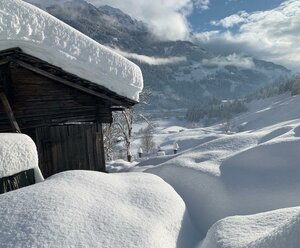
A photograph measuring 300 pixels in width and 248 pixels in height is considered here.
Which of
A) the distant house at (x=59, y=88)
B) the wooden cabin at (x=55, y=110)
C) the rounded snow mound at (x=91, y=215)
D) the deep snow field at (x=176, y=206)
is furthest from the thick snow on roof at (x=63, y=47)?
the rounded snow mound at (x=91, y=215)

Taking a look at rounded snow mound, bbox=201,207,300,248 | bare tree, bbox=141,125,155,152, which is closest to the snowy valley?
rounded snow mound, bbox=201,207,300,248

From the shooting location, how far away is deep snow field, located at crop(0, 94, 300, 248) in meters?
2.77

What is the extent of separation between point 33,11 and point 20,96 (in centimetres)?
201

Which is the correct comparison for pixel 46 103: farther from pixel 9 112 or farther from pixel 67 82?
pixel 9 112

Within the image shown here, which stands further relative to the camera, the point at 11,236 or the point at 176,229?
the point at 176,229

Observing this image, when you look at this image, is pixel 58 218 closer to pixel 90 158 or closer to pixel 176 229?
pixel 176 229

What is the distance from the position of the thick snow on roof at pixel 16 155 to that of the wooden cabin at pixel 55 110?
5.74ft

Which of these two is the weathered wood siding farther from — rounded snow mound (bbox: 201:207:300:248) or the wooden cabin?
rounded snow mound (bbox: 201:207:300:248)

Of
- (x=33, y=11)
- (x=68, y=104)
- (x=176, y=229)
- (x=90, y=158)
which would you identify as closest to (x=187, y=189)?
(x=176, y=229)

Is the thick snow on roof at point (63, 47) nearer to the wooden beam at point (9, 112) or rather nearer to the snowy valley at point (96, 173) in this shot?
the snowy valley at point (96, 173)

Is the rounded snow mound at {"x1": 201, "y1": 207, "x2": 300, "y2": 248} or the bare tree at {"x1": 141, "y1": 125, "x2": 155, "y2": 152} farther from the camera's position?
the bare tree at {"x1": 141, "y1": 125, "x2": 155, "y2": 152}

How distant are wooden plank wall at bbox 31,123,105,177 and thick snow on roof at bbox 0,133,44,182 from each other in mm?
Result: 2318

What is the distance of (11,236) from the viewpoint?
2.66 meters

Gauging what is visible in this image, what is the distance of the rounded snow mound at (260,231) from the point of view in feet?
7.36
